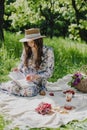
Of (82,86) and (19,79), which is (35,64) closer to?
(19,79)

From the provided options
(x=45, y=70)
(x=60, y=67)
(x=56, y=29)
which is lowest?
(x=56, y=29)

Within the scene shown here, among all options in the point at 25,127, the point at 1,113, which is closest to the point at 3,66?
the point at 1,113

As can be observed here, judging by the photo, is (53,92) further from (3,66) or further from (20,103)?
(3,66)

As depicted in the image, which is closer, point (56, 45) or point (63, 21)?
point (56, 45)

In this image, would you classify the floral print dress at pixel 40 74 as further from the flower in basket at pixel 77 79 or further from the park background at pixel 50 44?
the park background at pixel 50 44

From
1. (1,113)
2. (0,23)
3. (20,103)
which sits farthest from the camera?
(0,23)

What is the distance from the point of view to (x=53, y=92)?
7.38 m

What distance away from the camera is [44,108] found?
20.0ft

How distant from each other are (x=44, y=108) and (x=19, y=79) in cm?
125

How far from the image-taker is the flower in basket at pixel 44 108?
20.0ft

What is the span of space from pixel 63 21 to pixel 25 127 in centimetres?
1519

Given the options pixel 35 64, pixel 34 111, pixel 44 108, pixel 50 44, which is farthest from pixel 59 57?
pixel 44 108

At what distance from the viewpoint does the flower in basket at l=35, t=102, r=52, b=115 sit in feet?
20.0

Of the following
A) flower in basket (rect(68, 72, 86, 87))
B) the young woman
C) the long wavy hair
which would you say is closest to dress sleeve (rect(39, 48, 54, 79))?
the young woman
